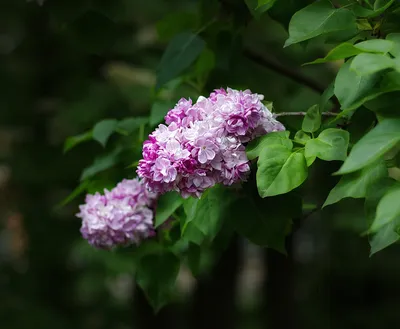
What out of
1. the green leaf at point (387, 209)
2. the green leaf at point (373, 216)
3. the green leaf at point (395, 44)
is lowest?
the green leaf at point (373, 216)

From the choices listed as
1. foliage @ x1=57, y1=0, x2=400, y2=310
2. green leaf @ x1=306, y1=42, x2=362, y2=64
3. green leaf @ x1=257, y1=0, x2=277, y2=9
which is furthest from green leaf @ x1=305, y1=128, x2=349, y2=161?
green leaf @ x1=257, y1=0, x2=277, y2=9

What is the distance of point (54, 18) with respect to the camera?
2.72 meters

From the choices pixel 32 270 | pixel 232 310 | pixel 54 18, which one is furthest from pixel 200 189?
pixel 232 310

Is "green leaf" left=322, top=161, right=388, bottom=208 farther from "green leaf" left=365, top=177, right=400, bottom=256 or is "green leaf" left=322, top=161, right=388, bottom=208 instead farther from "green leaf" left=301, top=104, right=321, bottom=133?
"green leaf" left=301, top=104, right=321, bottom=133

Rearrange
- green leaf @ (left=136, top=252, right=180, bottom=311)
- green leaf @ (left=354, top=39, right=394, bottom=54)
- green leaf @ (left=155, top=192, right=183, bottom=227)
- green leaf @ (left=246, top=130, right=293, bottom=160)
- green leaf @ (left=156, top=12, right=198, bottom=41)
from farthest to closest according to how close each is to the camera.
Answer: green leaf @ (left=156, top=12, right=198, bottom=41), green leaf @ (left=136, top=252, right=180, bottom=311), green leaf @ (left=155, top=192, right=183, bottom=227), green leaf @ (left=246, top=130, right=293, bottom=160), green leaf @ (left=354, top=39, right=394, bottom=54)

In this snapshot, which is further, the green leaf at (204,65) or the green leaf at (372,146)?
the green leaf at (204,65)

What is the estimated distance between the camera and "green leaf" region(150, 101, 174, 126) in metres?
2.39

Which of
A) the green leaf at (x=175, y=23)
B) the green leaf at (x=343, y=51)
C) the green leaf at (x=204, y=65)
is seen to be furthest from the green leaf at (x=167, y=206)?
the green leaf at (x=175, y=23)

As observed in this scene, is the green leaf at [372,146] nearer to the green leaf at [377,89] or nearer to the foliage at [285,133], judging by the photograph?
the foliage at [285,133]

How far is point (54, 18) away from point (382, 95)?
1628 millimetres

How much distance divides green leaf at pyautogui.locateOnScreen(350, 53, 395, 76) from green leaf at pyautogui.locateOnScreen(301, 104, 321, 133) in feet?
1.16

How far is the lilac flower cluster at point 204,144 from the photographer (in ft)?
5.35

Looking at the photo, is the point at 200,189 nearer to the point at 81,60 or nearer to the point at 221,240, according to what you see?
the point at 221,240

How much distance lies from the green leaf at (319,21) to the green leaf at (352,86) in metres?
0.17
